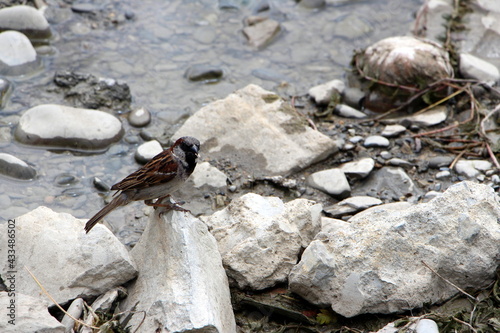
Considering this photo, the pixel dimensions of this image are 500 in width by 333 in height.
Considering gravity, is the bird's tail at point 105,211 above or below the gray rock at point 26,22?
above

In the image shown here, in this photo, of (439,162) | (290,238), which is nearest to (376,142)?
(439,162)

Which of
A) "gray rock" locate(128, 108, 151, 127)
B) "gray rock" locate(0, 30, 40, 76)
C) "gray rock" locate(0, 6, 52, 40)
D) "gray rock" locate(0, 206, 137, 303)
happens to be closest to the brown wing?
"gray rock" locate(0, 206, 137, 303)

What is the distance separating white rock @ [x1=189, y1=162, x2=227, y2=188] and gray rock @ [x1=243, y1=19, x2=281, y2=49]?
119 inches

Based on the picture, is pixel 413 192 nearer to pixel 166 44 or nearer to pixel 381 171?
pixel 381 171

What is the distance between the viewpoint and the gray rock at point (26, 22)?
300 inches

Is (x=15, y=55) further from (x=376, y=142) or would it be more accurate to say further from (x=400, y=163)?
(x=400, y=163)

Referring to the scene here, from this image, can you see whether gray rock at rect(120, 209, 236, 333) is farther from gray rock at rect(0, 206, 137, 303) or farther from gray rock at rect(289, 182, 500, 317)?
gray rock at rect(289, 182, 500, 317)

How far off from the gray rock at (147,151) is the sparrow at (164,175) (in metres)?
1.64

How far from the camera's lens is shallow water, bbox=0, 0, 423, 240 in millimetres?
6270

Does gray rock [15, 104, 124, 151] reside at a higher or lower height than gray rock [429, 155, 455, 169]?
lower

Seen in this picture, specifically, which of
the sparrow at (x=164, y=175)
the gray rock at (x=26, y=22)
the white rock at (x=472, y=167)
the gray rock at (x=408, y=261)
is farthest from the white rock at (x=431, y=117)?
the gray rock at (x=26, y=22)

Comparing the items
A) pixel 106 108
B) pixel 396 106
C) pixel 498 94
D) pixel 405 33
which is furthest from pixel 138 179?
pixel 405 33

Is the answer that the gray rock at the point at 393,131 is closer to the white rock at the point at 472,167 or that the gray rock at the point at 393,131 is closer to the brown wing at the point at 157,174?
the white rock at the point at 472,167

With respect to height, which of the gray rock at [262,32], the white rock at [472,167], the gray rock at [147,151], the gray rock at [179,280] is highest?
the gray rock at [179,280]
